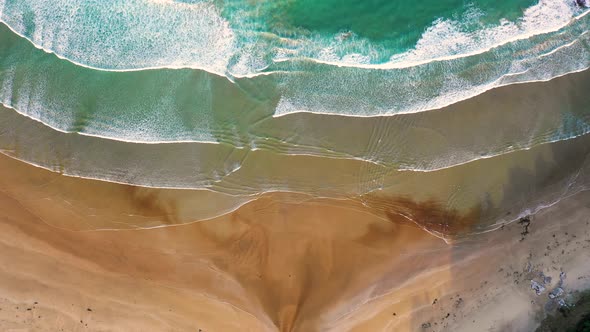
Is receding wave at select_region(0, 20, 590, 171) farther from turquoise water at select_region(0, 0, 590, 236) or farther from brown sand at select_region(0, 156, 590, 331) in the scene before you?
brown sand at select_region(0, 156, 590, 331)

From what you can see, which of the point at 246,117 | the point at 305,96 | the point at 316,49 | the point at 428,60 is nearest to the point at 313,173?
the point at 305,96

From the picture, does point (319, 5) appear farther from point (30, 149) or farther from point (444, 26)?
point (30, 149)

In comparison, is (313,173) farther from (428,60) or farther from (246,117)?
(428,60)

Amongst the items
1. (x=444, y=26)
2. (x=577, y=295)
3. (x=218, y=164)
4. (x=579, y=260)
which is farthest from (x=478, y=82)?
(x=218, y=164)

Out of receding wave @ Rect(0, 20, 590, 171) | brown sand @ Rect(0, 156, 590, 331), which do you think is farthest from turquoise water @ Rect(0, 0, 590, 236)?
brown sand @ Rect(0, 156, 590, 331)

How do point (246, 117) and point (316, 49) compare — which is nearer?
point (246, 117)

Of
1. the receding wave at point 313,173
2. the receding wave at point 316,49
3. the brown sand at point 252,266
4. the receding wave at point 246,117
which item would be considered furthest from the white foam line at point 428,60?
the brown sand at point 252,266
